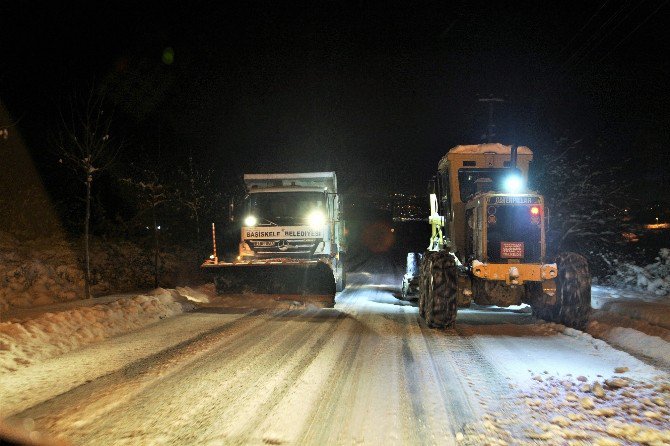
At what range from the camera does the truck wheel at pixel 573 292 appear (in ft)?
32.6

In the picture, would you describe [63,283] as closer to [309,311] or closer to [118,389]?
[309,311]

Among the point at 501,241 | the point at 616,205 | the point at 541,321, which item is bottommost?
the point at 541,321

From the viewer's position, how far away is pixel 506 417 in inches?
194

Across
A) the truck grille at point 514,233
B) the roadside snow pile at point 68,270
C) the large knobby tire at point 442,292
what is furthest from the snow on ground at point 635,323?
the roadside snow pile at point 68,270

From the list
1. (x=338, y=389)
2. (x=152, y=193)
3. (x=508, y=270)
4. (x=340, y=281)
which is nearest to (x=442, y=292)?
(x=508, y=270)

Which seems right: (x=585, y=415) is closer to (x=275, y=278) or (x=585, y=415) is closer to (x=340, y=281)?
(x=275, y=278)

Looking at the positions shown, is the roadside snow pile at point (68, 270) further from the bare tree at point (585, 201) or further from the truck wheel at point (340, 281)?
the bare tree at point (585, 201)

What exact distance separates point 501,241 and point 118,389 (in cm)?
731

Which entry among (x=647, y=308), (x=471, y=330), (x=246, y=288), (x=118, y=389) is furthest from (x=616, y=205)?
(x=118, y=389)

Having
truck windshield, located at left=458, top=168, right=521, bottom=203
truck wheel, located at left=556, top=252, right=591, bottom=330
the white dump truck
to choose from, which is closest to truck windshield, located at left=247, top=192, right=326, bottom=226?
the white dump truck

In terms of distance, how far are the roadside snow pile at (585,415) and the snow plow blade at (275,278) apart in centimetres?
789

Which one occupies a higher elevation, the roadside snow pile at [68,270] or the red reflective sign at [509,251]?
the red reflective sign at [509,251]

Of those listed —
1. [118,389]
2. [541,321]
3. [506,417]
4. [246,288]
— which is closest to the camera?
[506,417]

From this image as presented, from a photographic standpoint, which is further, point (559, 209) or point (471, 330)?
point (559, 209)
